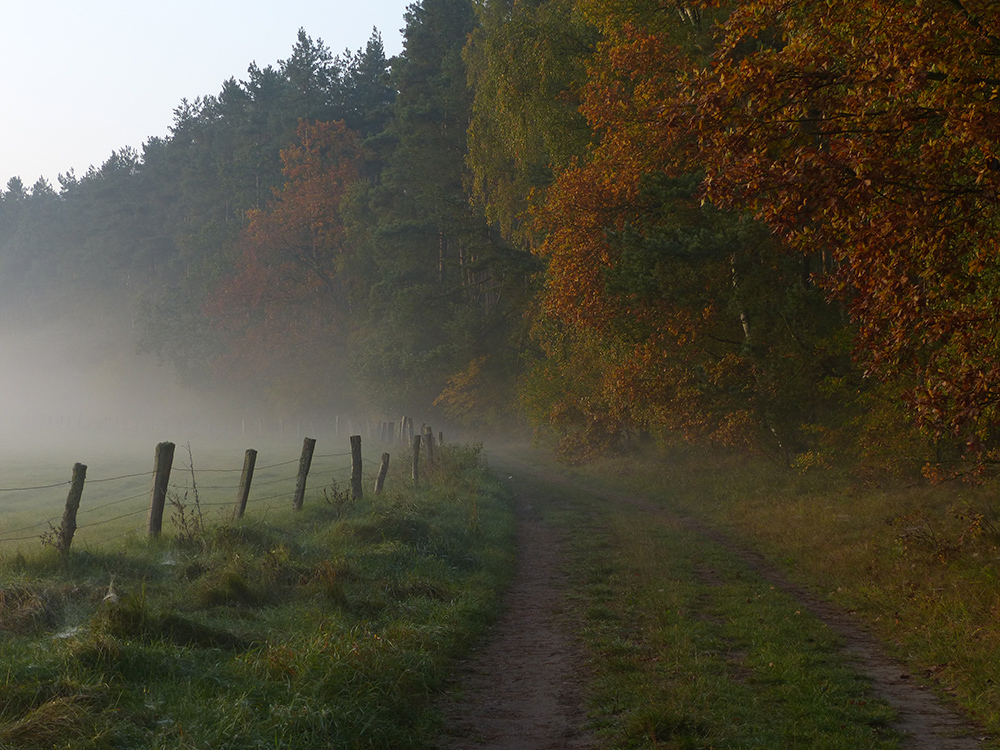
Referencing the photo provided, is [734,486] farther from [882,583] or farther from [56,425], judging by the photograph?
[56,425]

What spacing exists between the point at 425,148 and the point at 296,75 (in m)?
26.4

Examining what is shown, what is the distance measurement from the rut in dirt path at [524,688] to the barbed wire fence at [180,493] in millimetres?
5203

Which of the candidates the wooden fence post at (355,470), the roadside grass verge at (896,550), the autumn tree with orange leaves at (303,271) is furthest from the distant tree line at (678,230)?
the wooden fence post at (355,470)

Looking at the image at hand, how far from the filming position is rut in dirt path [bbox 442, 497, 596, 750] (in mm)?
6408

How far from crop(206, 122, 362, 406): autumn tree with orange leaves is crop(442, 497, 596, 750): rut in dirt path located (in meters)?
53.0

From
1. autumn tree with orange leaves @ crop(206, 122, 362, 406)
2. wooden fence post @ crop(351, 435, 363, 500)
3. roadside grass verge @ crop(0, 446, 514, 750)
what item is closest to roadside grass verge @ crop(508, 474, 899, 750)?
roadside grass verge @ crop(0, 446, 514, 750)

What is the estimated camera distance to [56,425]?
83562 millimetres

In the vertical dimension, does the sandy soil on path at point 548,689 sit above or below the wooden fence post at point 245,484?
below

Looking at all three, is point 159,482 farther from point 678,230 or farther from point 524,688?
point 678,230

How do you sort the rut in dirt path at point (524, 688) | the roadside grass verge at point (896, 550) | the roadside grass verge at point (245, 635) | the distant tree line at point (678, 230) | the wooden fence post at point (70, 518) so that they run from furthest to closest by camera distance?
the wooden fence post at point (70, 518) → the distant tree line at point (678, 230) → the roadside grass verge at point (896, 550) → the rut in dirt path at point (524, 688) → the roadside grass verge at point (245, 635)

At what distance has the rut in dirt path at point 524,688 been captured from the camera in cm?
641

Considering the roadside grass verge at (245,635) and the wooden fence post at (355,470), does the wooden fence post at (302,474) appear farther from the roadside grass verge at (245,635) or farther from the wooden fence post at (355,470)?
the roadside grass verge at (245,635)

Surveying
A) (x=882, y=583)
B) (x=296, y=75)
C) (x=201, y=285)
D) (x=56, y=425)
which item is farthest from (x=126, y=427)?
(x=882, y=583)

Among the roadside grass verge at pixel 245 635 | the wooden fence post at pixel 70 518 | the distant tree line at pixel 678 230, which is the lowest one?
the roadside grass verge at pixel 245 635
